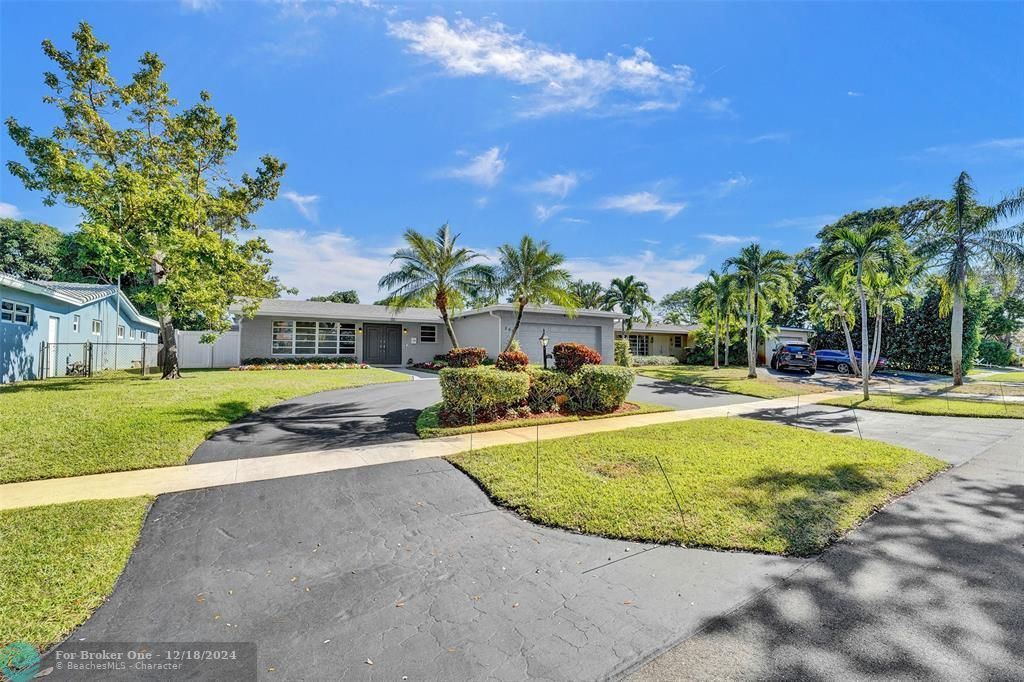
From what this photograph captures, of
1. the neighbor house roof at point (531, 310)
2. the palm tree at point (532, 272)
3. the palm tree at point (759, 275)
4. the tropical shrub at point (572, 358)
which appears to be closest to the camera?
Result: the tropical shrub at point (572, 358)

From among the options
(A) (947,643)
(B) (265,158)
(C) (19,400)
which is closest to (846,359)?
(A) (947,643)

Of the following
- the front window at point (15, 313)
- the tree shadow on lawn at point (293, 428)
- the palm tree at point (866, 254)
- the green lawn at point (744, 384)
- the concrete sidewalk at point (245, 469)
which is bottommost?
the concrete sidewalk at point (245, 469)

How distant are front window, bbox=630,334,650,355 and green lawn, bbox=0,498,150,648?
32.7m

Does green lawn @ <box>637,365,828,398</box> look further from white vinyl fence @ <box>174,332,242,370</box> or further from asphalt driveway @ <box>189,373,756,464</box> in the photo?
white vinyl fence @ <box>174,332,242,370</box>

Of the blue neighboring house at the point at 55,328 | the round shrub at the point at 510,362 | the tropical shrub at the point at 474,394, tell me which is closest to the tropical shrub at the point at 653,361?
the round shrub at the point at 510,362

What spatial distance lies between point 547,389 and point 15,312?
17016 mm

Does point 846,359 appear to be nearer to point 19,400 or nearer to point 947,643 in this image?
point 947,643

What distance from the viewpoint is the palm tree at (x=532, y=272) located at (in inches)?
659

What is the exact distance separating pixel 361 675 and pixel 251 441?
658 cm

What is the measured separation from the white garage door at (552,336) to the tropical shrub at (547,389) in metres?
10.6

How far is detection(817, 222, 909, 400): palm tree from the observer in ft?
51.1

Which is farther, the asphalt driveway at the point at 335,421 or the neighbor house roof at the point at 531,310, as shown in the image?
the neighbor house roof at the point at 531,310

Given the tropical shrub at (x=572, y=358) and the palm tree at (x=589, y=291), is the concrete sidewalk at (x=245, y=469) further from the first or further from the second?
the palm tree at (x=589, y=291)

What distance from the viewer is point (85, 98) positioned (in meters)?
14.8
